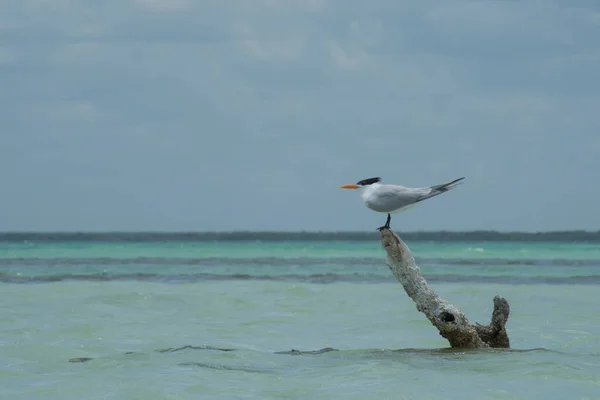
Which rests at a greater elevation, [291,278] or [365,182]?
[365,182]

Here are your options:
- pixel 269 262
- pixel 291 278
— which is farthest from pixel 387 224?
pixel 269 262

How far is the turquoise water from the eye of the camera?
8.18 meters

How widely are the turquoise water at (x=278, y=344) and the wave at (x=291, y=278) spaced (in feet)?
6.21

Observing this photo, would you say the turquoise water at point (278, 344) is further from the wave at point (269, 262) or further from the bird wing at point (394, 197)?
the wave at point (269, 262)

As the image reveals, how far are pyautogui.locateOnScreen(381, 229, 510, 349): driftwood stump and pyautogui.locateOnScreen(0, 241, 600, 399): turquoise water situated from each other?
0.78ft

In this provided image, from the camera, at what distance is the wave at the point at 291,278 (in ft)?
80.3

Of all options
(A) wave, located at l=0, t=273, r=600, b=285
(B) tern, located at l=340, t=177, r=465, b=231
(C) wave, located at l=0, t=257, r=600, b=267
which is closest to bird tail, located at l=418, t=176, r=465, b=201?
(B) tern, located at l=340, t=177, r=465, b=231

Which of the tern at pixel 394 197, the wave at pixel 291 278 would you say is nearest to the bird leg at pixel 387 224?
the tern at pixel 394 197

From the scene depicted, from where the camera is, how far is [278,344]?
1136 centimetres

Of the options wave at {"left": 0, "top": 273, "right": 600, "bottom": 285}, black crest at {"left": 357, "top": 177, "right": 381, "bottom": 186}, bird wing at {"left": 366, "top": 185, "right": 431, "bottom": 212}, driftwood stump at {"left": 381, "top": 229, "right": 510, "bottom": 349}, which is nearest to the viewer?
driftwood stump at {"left": 381, "top": 229, "right": 510, "bottom": 349}

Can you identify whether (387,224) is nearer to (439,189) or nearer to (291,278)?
(439,189)

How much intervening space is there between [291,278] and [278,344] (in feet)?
47.4

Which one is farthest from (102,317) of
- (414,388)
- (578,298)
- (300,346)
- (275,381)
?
(578,298)

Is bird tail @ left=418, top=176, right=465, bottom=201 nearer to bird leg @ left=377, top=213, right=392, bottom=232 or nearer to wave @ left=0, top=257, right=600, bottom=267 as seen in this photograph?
bird leg @ left=377, top=213, right=392, bottom=232
